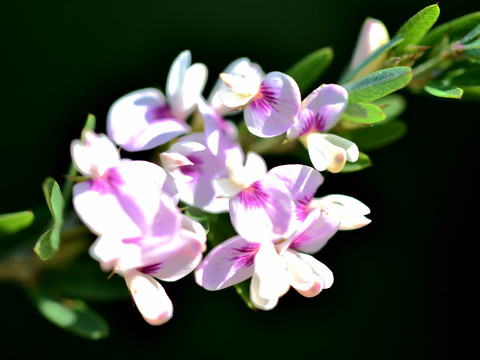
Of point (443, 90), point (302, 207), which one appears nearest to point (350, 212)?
point (302, 207)

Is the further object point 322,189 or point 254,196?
point 322,189

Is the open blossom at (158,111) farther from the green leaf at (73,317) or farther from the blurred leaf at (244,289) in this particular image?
the green leaf at (73,317)

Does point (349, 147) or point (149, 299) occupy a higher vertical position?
point (349, 147)

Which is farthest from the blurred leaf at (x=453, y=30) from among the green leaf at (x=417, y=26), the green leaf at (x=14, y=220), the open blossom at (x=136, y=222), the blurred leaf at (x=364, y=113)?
the green leaf at (x=14, y=220)

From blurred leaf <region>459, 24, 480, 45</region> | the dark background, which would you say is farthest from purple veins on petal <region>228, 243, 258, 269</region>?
the dark background

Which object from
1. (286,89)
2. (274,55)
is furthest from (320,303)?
(286,89)

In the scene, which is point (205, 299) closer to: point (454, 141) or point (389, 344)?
point (389, 344)

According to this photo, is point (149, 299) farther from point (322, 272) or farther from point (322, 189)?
point (322, 189)

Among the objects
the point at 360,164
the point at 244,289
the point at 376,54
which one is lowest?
the point at 244,289
